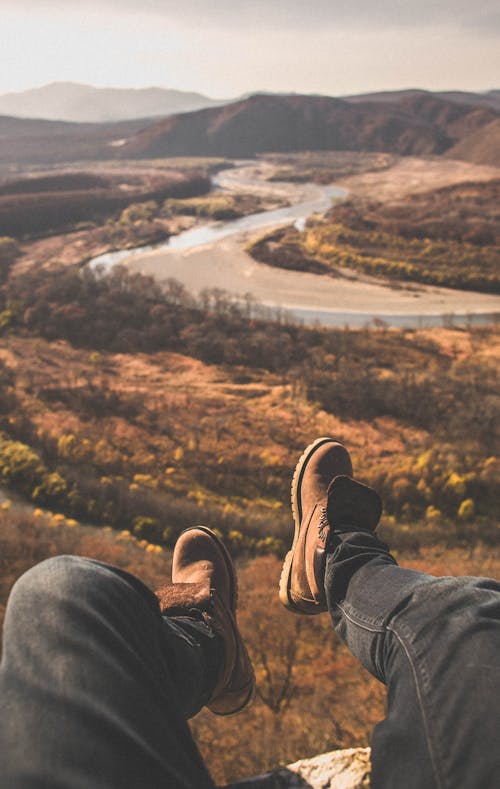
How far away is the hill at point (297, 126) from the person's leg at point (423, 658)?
3850 inches

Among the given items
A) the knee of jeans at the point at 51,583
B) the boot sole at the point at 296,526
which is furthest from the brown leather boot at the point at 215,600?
the knee of jeans at the point at 51,583

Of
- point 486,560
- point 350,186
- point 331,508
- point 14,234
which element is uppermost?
point 350,186

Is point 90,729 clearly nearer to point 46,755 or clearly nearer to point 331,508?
point 46,755

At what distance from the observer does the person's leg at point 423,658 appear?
1.04m

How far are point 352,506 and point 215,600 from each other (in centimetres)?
81

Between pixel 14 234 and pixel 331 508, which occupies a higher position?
pixel 14 234

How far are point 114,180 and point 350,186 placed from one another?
101 feet

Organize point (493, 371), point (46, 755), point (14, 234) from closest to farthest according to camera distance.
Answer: point (46, 755) → point (493, 371) → point (14, 234)

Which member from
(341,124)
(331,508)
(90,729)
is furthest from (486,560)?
(341,124)

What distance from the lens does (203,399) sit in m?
13.8

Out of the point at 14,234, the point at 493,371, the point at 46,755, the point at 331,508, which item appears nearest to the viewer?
the point at 46,755

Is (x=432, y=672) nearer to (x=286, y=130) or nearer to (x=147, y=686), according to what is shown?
(x=147, y=686)

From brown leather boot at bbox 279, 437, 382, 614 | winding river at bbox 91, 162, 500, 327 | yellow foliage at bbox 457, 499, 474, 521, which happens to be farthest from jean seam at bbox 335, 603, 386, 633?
winding river at bbox 91, 162, 500, 327

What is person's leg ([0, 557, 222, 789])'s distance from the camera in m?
0.91
